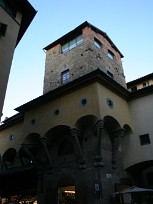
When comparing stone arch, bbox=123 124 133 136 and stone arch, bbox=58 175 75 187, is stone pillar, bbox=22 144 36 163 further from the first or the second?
stone arch, bbox=123 124 133 136

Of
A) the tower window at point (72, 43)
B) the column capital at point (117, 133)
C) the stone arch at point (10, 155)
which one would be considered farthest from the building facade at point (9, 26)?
the stone arch at point (10, 155)

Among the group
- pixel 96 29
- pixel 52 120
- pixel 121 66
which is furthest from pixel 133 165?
pixel 96 29

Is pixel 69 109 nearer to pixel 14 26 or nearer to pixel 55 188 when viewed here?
pixel 55 188

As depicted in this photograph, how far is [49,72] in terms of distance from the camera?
84.6 ft

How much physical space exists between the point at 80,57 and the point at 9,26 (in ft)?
30.6

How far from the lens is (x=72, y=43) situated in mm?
25953

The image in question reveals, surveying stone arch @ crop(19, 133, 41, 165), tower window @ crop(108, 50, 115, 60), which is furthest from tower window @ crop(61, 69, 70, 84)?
stone arch @ crop(19, 133, 41, 165)

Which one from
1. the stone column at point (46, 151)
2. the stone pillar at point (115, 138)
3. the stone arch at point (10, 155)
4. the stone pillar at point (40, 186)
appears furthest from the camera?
the stone arch at point (10, 155)

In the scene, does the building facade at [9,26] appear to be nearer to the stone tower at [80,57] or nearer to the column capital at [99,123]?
the stone tower at [80,57]

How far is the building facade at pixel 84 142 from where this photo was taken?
631 inches

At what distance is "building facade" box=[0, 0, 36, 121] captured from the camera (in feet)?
45.8

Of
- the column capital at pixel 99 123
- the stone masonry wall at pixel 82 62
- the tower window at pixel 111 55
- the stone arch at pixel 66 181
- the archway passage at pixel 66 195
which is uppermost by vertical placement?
the tower window at pixel 111 55

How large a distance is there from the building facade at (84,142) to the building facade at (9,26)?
231 inches

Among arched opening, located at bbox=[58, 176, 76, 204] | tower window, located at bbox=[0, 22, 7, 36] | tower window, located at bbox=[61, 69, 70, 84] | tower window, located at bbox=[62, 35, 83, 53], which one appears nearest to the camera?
tower window, located at bbox=[0, 22, 7, 36]
